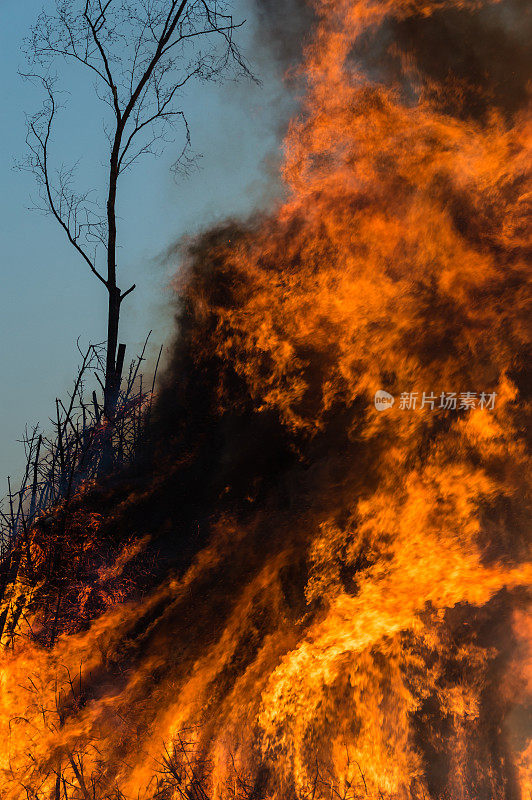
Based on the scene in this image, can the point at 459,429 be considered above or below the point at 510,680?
above

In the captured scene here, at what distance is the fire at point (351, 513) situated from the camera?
5801mm

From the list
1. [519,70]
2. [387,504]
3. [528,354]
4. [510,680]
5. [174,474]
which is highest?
[519,70]

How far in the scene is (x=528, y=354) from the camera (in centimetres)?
655

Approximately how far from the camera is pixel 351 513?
6.54 meters

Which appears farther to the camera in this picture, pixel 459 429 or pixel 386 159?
pixel 386 159

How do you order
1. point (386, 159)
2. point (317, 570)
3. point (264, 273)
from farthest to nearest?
point (264, 273)
point (386, 159)
point (317, 570)

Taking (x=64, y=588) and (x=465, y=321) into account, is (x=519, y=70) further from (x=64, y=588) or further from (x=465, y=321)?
(x=64, y=588)

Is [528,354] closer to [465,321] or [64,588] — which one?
[465,321]

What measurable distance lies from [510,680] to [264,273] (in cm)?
509

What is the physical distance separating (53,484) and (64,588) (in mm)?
1393

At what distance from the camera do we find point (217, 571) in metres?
6.52

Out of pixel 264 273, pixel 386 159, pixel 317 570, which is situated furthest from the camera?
pixel 264 273

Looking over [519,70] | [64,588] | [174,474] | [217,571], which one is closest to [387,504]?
[217,571]

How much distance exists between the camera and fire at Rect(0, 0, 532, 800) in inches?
228
